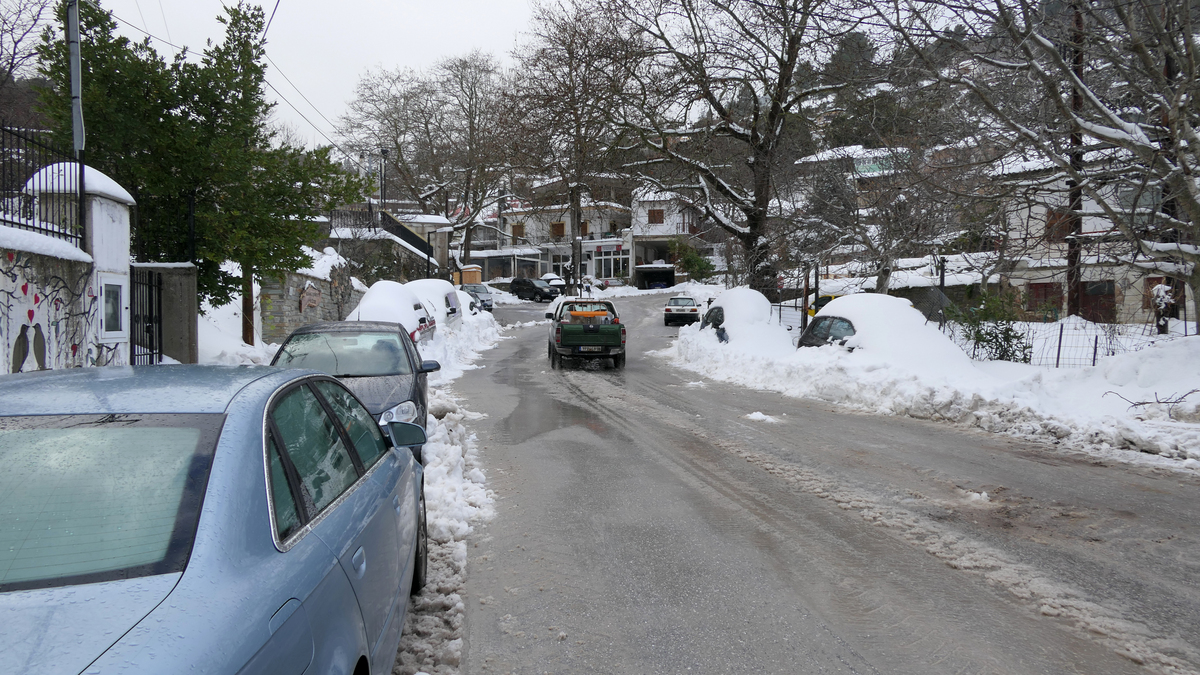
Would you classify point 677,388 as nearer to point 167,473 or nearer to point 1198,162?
point 1198,162

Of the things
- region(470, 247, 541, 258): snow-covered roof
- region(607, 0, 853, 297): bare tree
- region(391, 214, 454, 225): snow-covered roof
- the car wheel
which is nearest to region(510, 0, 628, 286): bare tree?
region(607, 0, 853, 297): bare tree

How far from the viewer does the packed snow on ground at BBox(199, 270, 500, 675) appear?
3756 millimetres

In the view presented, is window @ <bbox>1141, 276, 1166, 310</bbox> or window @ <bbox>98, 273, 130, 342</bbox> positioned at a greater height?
window @ <bbox>1141, 276, 1166, 310</bbox>

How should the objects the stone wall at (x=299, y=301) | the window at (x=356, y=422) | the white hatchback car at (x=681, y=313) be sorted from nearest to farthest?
1. the window at (x=356, y=422)
2. the stone wall at (x=299, y=301)
3. the white hatchback car at (x=681, y=313)

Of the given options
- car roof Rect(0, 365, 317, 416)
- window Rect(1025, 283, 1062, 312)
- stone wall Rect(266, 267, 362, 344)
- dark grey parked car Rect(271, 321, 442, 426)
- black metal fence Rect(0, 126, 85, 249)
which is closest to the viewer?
car roof Rect(0, 365, 317, 416)

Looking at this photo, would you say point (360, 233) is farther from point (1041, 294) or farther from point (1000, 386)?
point (1041, 294)

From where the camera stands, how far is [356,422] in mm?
3764

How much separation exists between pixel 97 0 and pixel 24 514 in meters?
11.8

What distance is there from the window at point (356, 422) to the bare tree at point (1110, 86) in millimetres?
9163

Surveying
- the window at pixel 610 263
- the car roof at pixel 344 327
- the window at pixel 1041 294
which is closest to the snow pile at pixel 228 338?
the car roof at pixel 344 327

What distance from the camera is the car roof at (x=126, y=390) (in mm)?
2395

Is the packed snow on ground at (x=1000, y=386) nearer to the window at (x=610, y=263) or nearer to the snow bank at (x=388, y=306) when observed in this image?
the snow bank at (x=388, y=306)

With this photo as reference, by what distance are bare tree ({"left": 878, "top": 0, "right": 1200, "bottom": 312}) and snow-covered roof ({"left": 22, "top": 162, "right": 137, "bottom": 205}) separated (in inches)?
402

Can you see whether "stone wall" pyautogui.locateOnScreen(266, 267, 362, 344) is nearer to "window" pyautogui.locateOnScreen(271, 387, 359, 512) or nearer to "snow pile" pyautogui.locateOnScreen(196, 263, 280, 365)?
"snow pile" pyautogui.locateOnScreen(196, 263, 280, 365)
